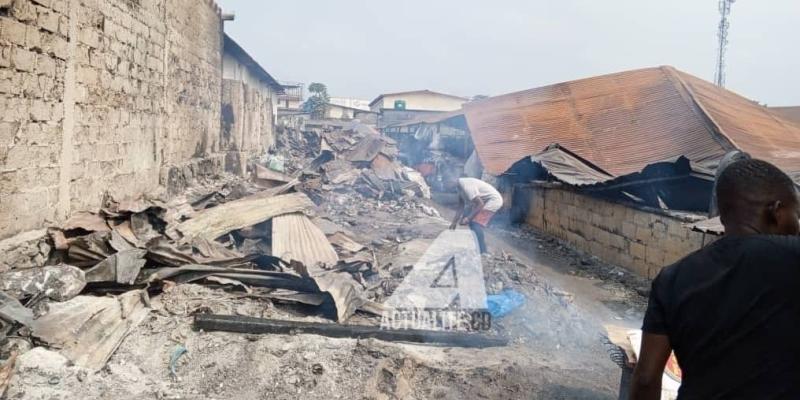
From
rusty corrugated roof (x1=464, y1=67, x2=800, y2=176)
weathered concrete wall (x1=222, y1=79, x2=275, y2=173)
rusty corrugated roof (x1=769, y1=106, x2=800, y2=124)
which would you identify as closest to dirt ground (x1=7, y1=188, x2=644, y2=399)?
rusty corrugated roof (x1=464, y1=67, x2=800, y2=176)

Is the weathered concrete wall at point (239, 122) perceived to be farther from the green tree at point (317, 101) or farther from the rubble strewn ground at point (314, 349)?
the green tree at point (317, 101)

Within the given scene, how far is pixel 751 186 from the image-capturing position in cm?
156

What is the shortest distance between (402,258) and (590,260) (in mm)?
3580

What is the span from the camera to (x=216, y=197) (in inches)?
330

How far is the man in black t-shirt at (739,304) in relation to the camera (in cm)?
148

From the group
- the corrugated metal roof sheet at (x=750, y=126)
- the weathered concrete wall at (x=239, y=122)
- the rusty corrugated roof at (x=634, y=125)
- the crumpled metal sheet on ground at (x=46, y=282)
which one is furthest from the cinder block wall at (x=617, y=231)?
the weathered concrete wall at (x=239, y=122)

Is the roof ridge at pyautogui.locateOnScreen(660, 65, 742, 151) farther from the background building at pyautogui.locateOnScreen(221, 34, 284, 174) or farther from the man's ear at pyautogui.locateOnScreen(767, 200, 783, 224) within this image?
the background building at pyautogui.locateOnScreen(221, 34, 284, 174)

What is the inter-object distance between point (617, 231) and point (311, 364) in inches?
232

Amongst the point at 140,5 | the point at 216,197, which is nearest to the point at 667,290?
the point at 140,5

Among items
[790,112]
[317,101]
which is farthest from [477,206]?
[317,101]

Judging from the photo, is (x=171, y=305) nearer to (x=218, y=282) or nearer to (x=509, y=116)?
(x=218, y=282)

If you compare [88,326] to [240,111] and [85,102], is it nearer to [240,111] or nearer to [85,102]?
[85,102]

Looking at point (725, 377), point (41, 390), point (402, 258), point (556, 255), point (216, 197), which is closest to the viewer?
point (725, 377)

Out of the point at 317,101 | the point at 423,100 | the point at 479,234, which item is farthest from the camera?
the point at 423,100
